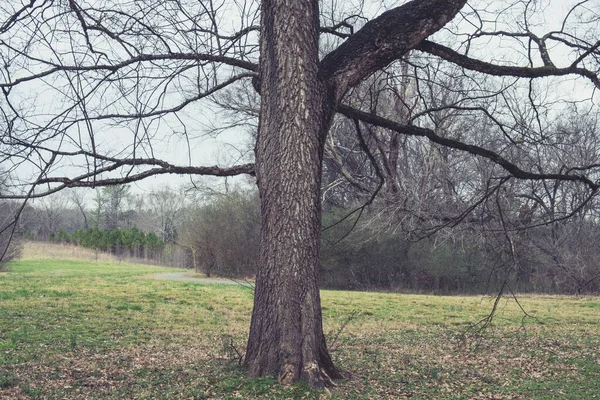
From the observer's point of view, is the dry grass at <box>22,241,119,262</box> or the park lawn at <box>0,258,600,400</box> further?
the dry grass at <box>22,241,119,262</box>

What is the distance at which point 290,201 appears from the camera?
19.9 ft

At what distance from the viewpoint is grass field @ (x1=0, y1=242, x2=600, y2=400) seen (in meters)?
6.11

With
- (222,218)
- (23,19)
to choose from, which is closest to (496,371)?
(23,19)

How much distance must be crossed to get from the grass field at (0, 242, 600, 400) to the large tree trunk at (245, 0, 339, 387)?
0.38 m

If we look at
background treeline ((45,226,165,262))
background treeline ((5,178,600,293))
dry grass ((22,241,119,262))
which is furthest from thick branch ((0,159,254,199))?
background treeline ((45,226,165,262))

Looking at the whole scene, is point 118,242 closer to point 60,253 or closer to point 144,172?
point 60,253

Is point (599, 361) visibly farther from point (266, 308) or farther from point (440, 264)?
point (440, 264)

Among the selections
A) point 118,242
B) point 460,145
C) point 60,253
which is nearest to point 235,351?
point 460,145

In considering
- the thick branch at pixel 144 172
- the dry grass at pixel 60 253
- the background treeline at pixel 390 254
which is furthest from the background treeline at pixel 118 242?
the thick branch at pixel 144 172

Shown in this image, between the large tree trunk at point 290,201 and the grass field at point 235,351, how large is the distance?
38 centimetres

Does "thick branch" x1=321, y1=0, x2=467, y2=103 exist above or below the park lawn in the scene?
above

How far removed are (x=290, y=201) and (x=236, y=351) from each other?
2.15 meters

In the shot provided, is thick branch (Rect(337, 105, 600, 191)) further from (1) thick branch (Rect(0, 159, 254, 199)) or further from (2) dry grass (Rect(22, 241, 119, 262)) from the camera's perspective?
(2) dry grass (Rect(22, 241, 119, 262))

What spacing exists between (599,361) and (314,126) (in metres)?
5.58
